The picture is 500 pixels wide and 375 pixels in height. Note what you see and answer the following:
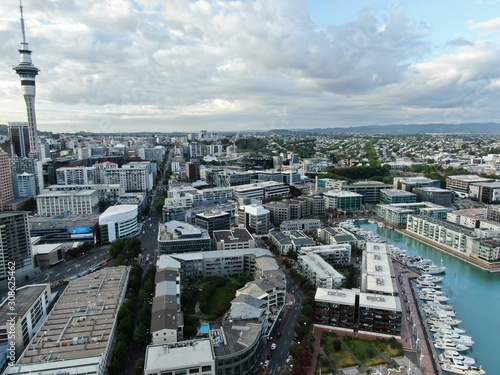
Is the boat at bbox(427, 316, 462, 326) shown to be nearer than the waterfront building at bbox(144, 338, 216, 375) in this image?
No

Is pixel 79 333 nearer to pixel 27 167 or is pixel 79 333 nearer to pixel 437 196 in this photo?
pixel 27 167

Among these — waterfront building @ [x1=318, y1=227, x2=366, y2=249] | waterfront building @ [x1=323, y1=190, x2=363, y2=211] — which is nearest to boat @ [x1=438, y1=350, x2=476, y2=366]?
waterfront building @ [x1=318, y1=227, x2=366, y2=249]

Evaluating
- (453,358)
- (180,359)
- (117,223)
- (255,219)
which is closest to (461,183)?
(255,219)

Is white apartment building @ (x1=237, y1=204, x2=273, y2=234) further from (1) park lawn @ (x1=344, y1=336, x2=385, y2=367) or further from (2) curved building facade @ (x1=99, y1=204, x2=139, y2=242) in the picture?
(1) park lawn @ (x1=344, y1=336, x2=385, y2=367)

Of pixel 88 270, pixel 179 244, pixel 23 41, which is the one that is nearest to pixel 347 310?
pixel 179 244

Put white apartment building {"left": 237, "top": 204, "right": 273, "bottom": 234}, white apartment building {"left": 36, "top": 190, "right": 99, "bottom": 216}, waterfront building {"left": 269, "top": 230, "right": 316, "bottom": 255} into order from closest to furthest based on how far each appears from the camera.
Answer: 1. waterfront building {"left": 269, "top": 230, "right": 316, "bottom": 255}
2. white apartment building {"left": 237, "top": 204, "right": 273, "bottom": 234}
3. white apartment building {"left": 36, "top": 190, "right": 99, "bottom": 216}

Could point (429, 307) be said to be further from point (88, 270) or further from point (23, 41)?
point (23, 41)

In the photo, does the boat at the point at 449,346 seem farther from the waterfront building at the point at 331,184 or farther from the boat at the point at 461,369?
the waterfront building at the point at 331,184
